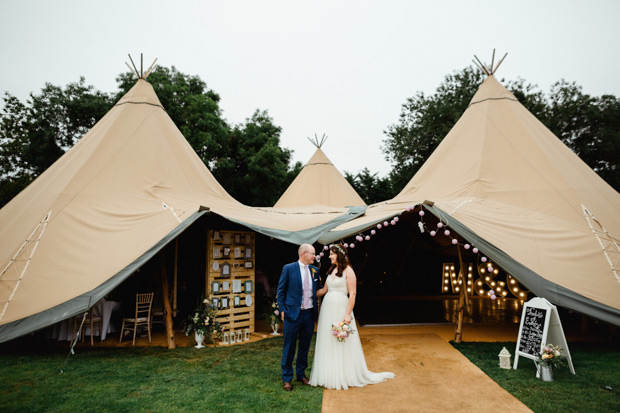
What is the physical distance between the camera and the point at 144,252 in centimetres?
488

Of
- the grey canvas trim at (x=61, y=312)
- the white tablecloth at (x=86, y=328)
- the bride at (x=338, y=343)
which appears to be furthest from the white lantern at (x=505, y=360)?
the white tablecloth at (x=86, y=328)

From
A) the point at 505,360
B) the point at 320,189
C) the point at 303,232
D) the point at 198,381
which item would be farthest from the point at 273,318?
the point at 320,189

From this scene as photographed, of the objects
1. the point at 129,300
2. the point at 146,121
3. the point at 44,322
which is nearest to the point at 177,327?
the point at 129,300

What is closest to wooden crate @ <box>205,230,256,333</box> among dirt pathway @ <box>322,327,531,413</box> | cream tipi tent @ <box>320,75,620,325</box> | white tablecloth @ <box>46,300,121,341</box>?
cream tipi tent @ <box>320,75,620,325</box>

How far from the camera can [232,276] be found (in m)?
6.54

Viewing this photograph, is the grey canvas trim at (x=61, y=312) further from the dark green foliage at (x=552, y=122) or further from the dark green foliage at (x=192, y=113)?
the dark green foliage at (x=552, y=122)

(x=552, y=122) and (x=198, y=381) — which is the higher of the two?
(x=552, y=122)

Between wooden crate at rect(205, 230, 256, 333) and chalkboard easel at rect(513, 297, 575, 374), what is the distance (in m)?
4.47

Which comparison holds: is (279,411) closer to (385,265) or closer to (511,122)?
(511,122)

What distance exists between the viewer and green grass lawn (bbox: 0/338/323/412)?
3342 millimetres

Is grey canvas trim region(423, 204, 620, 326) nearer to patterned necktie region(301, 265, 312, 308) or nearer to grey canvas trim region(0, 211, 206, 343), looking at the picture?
patterned necktie region(301, 265, 312, 308)

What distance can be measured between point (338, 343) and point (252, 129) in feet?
54.9

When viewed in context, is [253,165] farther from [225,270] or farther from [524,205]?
[524,205]

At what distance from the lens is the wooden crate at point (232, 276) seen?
20.6 ft
